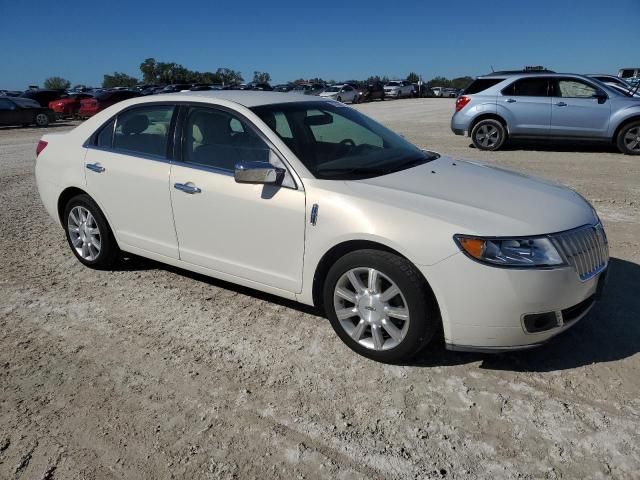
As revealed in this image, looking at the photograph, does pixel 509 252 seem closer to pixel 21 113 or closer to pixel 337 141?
pixel 337 141

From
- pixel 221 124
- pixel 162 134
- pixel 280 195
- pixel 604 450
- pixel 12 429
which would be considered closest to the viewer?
pixel 604 450

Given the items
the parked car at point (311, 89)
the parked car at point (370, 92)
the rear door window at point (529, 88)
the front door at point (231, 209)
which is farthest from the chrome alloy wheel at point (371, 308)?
the parked car at point (370, 92)

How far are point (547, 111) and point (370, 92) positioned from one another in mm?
32548

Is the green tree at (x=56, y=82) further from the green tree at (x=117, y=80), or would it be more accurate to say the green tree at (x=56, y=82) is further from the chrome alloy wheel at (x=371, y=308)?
the chrome alloy wheel at (x=371, y=308)

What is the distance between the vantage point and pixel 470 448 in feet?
8.39

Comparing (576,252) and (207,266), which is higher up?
(576,252)

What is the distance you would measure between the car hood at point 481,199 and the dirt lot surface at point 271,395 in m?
0.86

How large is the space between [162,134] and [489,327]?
9.12 feet

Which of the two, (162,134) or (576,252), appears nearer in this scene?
(576,252)

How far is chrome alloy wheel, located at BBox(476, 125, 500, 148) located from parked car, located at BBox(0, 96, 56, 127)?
61.8 feet

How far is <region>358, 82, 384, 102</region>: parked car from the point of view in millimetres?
40812

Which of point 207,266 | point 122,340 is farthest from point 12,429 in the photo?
point 207,266

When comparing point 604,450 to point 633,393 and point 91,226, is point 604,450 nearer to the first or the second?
point 633,393

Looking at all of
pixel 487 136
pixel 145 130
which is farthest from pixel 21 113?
pixel 145 130
